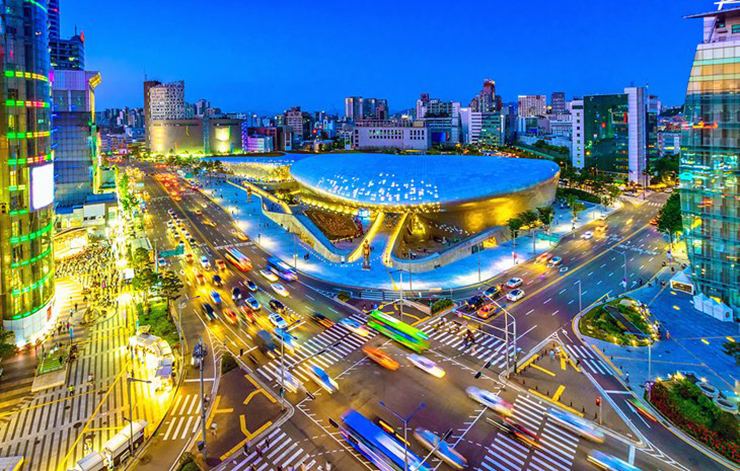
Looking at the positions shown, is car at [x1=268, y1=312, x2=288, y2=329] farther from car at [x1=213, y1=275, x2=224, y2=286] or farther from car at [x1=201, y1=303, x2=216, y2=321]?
car at [x1=213, y1=275, x2=224, y2=286]

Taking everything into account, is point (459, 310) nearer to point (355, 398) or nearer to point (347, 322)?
point (347, 322)

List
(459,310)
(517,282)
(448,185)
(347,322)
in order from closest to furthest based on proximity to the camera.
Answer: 1. (347,322)
2. (459,310)
3. (517,282)
4. (448,185)

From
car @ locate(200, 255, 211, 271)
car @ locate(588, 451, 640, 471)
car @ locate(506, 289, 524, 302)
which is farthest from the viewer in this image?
car @ locate(200, 255, 211, 271)

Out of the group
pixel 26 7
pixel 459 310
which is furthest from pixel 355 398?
pixel 26 7

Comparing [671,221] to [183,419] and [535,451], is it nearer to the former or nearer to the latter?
[535,451]

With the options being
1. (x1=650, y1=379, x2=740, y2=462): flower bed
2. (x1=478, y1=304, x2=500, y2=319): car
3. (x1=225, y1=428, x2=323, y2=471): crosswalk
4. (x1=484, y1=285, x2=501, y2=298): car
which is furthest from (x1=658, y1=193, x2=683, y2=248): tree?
(x1=225, y1=428, x2=323, y2=471): crosswalk

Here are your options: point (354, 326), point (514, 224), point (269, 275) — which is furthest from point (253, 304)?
point (514, 224)
